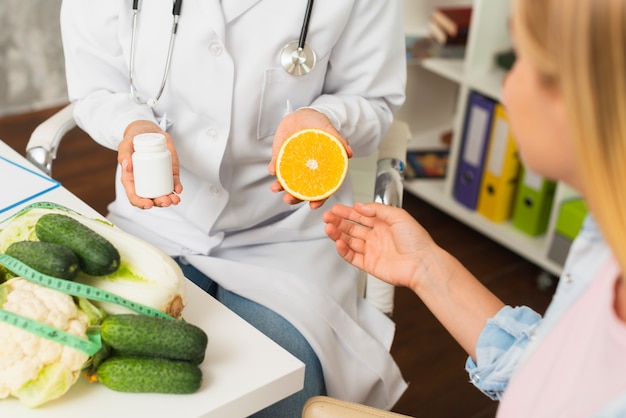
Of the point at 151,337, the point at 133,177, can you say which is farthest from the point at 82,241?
the point at 133,177

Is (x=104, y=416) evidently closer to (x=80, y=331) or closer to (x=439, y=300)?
(x=80, y=331)

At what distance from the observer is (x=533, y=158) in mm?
776

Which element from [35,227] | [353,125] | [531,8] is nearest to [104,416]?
[35,227]

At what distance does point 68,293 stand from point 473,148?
198 centimetres

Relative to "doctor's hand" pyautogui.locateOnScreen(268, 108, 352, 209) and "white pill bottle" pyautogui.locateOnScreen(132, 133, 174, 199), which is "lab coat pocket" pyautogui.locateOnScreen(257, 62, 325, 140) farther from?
"white pill bottle" pyautogui.locateOnScreen(132, 133, 174, 199)

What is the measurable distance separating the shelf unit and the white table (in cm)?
162

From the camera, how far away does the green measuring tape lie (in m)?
0.89

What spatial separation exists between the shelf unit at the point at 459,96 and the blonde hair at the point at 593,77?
1.79 meters

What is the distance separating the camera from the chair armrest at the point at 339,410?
1.06m

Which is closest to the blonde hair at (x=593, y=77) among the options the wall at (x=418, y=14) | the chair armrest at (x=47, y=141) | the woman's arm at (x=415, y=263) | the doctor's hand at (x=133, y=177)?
the woman's arm at (x=415, y=263)

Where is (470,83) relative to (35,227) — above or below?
below

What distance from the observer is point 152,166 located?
116 cm

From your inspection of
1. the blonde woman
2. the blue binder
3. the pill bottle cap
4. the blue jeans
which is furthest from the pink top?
the blue binder

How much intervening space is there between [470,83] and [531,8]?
6.55 ft
